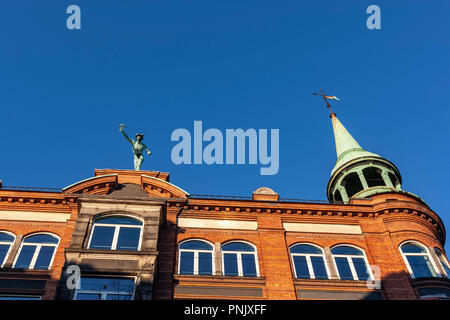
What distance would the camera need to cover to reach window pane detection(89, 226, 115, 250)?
837 inches

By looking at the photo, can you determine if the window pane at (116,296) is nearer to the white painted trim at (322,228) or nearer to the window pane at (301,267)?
the window pane at (301,267)

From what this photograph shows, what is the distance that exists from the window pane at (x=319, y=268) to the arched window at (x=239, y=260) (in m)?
2.71

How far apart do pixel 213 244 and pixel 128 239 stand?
398cm

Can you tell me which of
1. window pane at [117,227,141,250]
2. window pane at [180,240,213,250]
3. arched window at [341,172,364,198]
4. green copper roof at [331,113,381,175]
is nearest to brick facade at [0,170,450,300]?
window pane at [180,240,213,250]

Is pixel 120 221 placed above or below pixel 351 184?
below

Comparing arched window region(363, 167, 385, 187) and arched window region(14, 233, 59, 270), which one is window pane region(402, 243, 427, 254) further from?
arched window region(14, 233, 59, 270)

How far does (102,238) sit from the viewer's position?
71.1ft

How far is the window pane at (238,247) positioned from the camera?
23.3 meters

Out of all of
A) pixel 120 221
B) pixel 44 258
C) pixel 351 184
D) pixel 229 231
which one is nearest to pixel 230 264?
pixel 229 231

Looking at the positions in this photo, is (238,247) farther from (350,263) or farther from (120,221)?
(120,221)

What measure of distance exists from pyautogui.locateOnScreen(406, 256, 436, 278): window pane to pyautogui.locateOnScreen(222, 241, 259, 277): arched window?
23.8 feet
